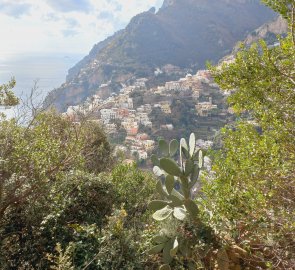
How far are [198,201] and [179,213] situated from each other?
0.53m

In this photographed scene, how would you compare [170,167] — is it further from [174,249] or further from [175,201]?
[174,249]

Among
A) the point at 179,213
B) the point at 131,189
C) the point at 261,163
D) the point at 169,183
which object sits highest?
the point at 261,163

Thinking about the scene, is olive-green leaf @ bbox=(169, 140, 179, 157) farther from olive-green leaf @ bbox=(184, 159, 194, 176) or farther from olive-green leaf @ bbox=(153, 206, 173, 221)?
olive-green leaf @ bbox=(153, 206, 173, 221)

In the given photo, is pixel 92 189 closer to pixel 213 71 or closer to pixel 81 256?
pixel 81 256

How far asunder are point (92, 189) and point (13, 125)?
192 cm

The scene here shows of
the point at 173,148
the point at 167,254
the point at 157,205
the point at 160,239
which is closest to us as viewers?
the point at 167,254

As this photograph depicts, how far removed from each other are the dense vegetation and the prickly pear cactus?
0.02 metres

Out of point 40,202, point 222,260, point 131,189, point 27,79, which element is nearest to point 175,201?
point 222,260

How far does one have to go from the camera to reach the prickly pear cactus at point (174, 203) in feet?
15.8

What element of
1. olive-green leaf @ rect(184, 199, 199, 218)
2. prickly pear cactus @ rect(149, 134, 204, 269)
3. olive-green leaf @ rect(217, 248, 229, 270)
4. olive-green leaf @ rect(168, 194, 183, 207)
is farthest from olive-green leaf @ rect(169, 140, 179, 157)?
olive-green leaf @ rect(217, 248, 229, 270)

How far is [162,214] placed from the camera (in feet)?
17.0

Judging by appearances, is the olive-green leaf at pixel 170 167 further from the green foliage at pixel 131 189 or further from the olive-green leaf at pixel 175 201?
the green foliage at pixel 131 189

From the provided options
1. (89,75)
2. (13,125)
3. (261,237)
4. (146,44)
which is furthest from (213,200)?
(146,44)

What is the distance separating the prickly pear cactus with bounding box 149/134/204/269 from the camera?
189 inches
